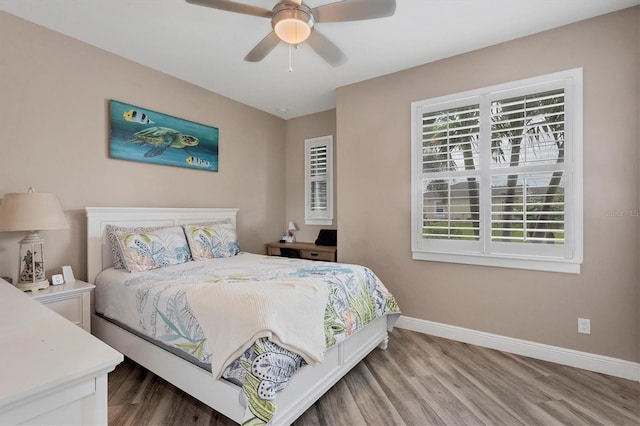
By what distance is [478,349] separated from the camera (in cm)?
270

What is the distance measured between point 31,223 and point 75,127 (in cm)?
100

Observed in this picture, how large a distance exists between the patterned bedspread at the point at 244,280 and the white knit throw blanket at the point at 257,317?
51 millimetres

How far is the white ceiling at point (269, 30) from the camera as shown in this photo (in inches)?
86.2

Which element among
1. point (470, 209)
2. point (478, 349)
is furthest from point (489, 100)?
point (478, 349)

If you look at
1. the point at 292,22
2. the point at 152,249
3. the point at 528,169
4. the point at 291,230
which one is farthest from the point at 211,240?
the point at 528,169

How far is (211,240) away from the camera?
3.08 metres

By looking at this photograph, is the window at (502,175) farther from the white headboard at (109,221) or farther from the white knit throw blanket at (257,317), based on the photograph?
the white headboard at (109,221)

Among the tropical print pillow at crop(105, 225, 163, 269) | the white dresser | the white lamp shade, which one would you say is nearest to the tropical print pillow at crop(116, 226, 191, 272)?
the tropical print pillow at crop(105, 225, 163, 269)

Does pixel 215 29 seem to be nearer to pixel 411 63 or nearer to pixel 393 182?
pixel 411 63

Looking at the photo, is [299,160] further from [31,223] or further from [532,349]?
A: [532,349]

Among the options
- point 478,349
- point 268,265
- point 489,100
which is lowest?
point 478,349

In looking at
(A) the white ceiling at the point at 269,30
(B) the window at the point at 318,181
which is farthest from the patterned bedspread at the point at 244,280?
(A) the white ceiling at the point at 269,30

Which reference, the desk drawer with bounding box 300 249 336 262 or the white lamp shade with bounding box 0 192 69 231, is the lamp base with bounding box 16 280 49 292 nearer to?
the white lamp shade with bounding box 0 192 69 231

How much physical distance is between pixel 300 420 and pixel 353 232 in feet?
6.83
